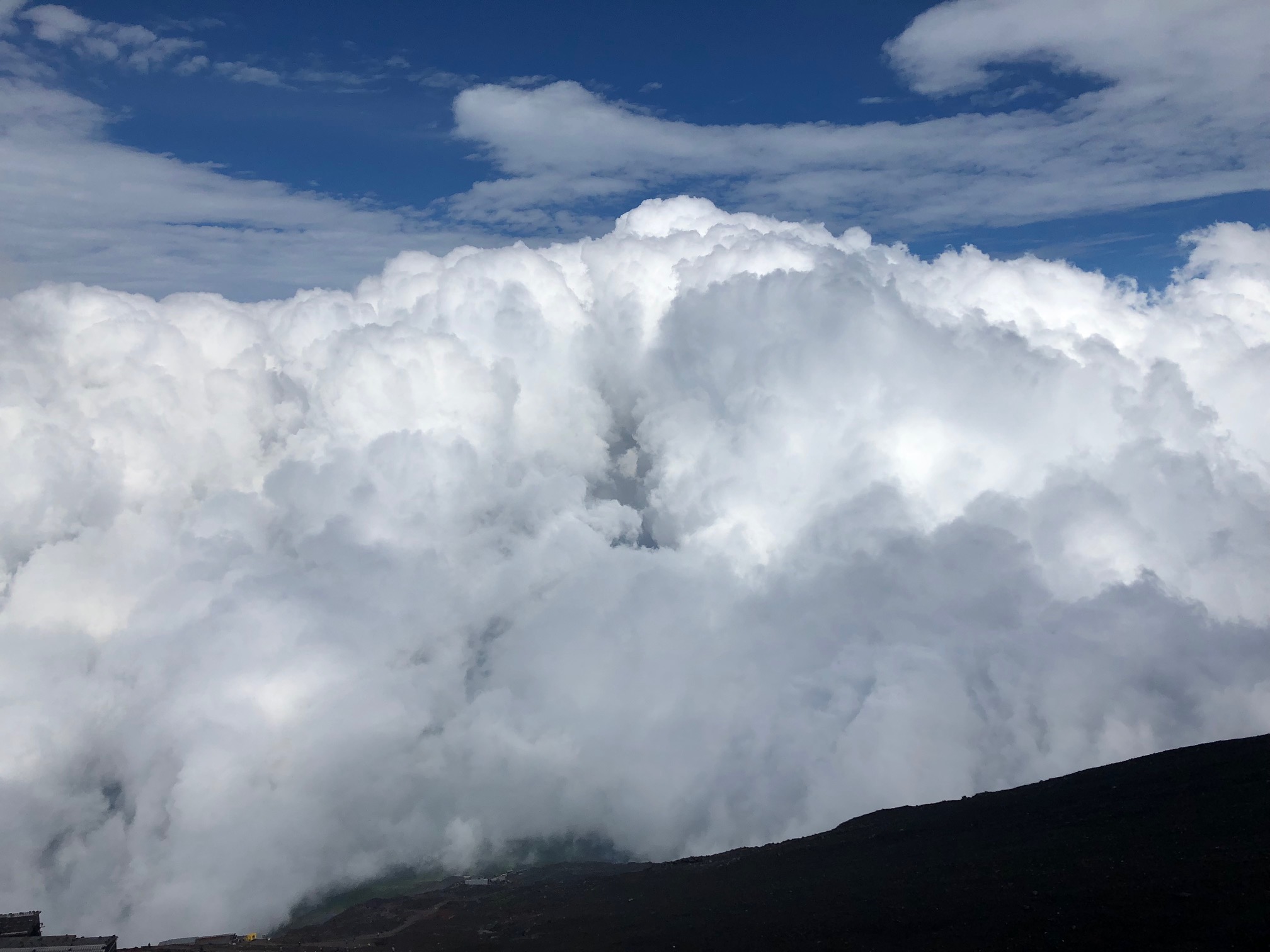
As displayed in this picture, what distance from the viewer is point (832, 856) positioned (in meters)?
91.6

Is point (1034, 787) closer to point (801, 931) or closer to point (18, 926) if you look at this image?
point (801, 931)

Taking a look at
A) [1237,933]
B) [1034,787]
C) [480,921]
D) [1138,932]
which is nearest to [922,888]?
[1138,932]

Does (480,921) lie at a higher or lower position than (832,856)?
lower

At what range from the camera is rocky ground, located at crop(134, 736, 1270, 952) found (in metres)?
54.4

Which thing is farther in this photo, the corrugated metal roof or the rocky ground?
the corrugated metal roof

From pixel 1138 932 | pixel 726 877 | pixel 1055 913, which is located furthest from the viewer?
pixel 726 877

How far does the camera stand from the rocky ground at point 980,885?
5438 cm

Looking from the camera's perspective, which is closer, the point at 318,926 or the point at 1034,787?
the point at 1034,787

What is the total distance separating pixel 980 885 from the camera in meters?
67.1

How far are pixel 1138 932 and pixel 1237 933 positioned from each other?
16.7ft

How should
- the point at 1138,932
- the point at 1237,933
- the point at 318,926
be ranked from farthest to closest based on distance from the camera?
1. the point at 318,926
2. the point at 1138,932
3. the point at 1237,933

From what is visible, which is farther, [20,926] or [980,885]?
[20,926]

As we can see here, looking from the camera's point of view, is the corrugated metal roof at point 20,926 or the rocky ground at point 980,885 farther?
the corrugated metal roof at point 20,926

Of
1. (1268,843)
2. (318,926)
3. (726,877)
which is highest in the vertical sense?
(1268,843)
